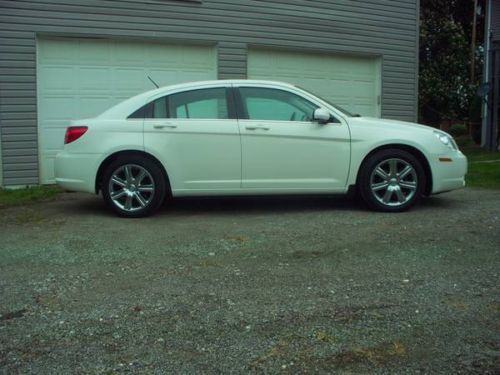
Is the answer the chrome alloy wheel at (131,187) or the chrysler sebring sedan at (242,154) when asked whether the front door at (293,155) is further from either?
the chrome alloy wheel at (131,187)

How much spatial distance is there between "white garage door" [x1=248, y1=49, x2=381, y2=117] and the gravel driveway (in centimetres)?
554

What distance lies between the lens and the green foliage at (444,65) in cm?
2412

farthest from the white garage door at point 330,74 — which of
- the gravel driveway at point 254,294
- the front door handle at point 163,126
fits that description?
the gravel driveway at point 254,294

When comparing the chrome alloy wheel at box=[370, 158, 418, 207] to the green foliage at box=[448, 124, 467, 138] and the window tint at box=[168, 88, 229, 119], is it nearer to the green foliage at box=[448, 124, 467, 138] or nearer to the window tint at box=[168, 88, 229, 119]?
the window tint at box=[168, 88, 229, 119]

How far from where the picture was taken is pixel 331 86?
11758 mm

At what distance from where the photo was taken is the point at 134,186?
6.48 meters

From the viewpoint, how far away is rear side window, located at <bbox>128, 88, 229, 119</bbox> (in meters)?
6.60

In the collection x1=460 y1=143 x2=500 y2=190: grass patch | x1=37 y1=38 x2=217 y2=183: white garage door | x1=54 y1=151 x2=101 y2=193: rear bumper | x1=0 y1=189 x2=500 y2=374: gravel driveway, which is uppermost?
x1=37 y1=38 x2=217 y2=183: white garage door

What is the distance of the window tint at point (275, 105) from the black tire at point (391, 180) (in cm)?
93

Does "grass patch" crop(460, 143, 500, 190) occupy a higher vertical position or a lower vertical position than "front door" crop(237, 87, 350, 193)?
lower

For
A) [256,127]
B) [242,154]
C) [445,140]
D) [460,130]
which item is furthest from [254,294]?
[460,130]

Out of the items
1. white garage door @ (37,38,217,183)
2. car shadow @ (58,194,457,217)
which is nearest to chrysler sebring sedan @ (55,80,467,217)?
car shadow @ (58,194,457,217)

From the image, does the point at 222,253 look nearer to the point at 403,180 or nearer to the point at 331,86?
the point at 403,180

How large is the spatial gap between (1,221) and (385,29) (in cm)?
910
